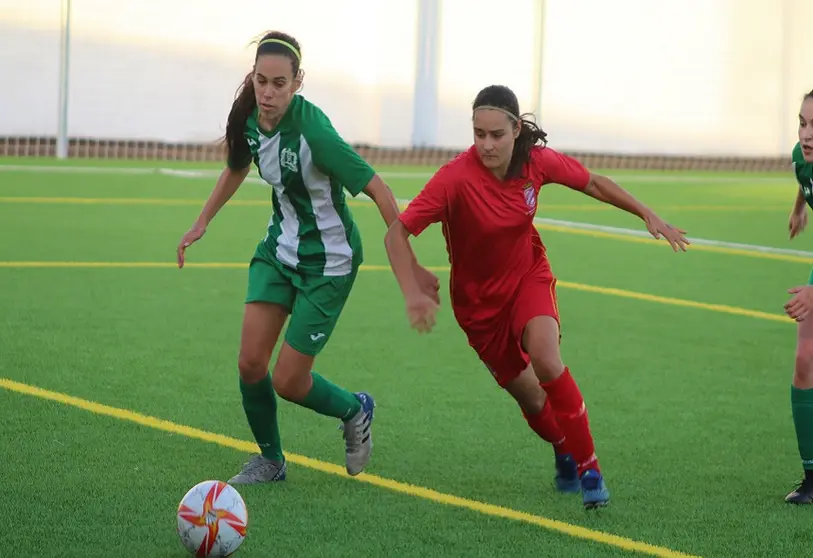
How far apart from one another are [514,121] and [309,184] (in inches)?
32.2

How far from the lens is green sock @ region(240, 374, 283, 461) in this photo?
5.66m

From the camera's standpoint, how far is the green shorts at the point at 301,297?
221 inches

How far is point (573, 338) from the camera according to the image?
29.6 feet

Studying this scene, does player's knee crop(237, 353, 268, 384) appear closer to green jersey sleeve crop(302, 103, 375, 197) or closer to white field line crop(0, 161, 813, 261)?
green jersey sleeve crop(302, 103, 375, 197)

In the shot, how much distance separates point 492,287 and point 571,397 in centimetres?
53

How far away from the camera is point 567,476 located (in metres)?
5.66

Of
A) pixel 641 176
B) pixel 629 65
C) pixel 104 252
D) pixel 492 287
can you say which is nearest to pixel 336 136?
pixel 492 287

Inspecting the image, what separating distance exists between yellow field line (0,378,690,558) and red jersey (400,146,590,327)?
68 cm

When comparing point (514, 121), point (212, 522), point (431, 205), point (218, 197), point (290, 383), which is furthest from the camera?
point (218, 197)

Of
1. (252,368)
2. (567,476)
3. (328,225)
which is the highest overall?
(328,225)

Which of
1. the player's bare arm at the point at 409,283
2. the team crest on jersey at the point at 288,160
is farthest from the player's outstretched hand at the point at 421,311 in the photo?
Result: the team crest on jersey at the point at 288,160

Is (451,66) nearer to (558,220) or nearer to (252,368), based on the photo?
(558,220)

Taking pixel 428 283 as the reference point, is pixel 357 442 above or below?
below

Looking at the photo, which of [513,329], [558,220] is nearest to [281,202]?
[513,329]
